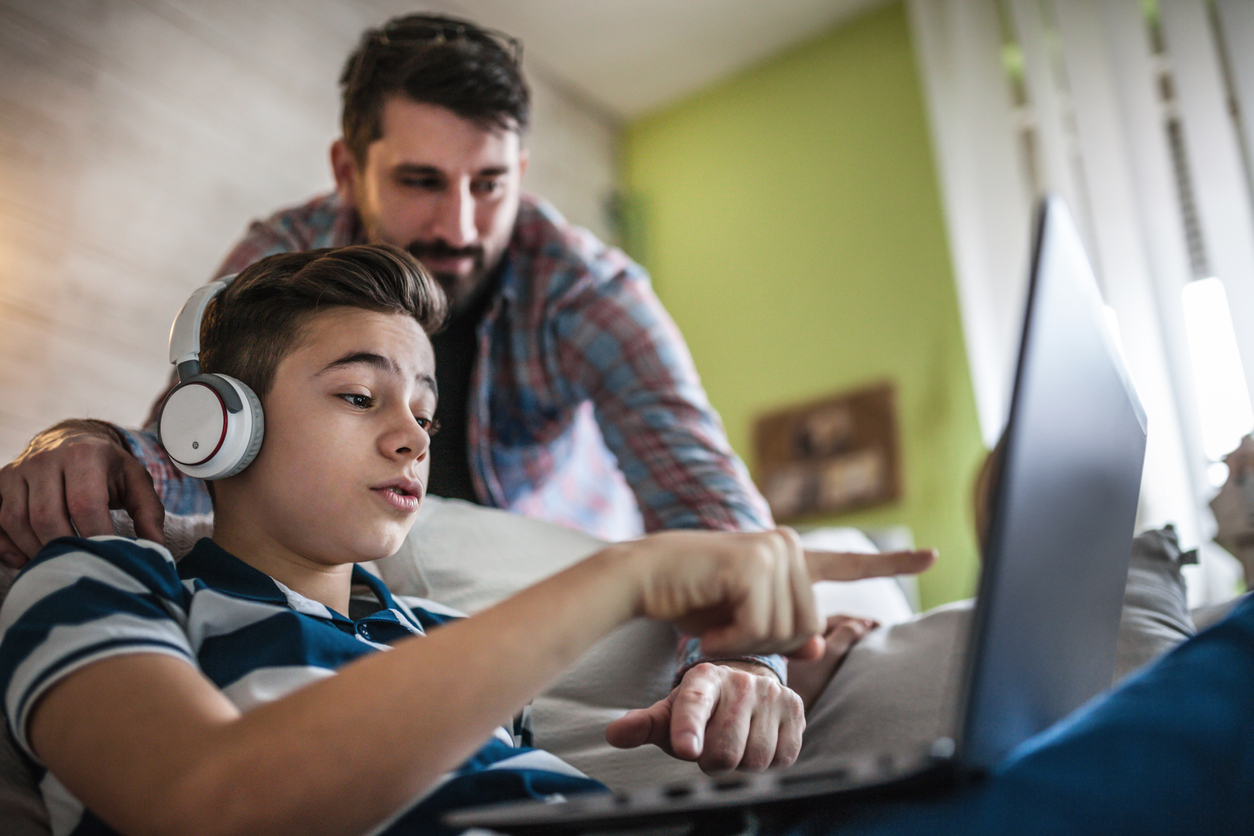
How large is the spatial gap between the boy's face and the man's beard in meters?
0.66

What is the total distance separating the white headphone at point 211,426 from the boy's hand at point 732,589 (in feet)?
1.25

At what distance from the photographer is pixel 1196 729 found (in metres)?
0.48

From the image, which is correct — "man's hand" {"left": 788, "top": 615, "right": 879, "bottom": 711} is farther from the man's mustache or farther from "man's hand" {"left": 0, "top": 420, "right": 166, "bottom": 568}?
the man's mustache

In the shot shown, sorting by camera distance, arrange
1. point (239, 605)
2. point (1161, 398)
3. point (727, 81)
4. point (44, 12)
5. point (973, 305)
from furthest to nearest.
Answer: point (727, 81)
point (973, 305)
point (1161, 398)
point (44, 12)
point (239, 605)

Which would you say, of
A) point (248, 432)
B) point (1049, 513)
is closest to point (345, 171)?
point (248, 432)

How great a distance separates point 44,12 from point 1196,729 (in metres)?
2.63

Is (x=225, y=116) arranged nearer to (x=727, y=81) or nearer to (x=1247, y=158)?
(x=727, y=81)

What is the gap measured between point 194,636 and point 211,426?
0.17 m

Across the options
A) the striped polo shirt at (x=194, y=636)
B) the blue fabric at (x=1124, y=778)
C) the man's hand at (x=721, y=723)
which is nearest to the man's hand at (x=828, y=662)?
the man's hand at (x=721, y=723)

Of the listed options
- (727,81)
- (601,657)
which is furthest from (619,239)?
(601,657)

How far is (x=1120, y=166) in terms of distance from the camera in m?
2.72

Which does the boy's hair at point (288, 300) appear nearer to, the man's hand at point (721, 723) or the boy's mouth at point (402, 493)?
the boy's mouth at point (402, 493)

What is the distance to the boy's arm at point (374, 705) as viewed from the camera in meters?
0.47

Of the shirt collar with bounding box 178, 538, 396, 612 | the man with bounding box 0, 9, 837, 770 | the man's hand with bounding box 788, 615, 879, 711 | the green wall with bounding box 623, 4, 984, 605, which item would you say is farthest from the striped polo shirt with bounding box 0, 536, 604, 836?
the green wall with bounding box 623, 4, 984, 605
